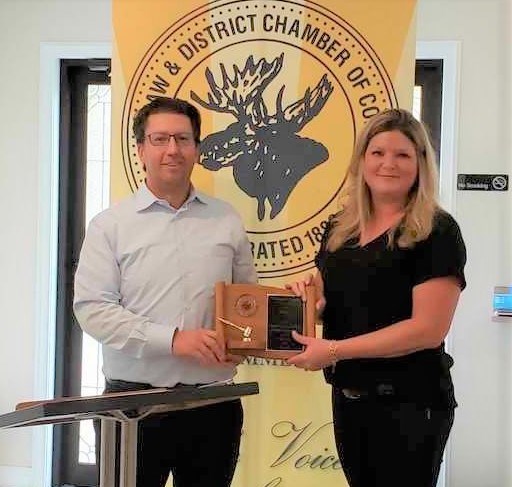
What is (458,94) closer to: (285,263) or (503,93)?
(503,93)

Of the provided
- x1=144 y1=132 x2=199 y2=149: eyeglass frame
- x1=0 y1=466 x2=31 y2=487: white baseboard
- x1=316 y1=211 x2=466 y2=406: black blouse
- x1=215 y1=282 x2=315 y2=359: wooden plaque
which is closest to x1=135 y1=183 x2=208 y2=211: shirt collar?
x1=144 y1=132 x2=199 y2=149: eyeglass frame

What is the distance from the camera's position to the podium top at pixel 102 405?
1.06 metres

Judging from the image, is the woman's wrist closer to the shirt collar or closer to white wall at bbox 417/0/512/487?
the shirt collar

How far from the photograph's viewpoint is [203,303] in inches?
78.5

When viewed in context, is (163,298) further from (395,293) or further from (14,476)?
(14,476)

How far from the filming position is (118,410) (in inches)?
45.3

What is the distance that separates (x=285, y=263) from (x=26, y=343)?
5.16ft

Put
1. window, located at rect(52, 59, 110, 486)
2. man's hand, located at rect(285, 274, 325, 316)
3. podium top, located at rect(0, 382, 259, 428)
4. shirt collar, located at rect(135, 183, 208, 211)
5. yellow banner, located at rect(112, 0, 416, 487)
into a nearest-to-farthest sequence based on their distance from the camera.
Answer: podium top, located at rect(0, 382, 259, 428), man's hand, located at rect(285, 274, 325, 316), shirt collar, located at rect(135, 183, 208, 211), yellow banner, located at rect(112, 0, 416, 487), window, located at rect(52, 59, 110, 486)

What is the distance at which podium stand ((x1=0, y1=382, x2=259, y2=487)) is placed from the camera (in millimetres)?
1077

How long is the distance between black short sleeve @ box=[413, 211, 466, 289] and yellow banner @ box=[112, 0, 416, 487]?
73 centimetres

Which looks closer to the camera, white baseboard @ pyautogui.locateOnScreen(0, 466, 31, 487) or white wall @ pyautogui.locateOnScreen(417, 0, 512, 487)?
white wall @ pyautogui.locateOnScreen(417, 0, 512, 487)

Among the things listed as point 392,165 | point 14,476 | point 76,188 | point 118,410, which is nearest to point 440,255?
point 392,165

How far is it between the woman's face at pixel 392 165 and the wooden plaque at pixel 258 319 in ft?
1.27

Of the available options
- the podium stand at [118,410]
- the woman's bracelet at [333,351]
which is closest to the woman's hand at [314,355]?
the woman's bracelet at [333,351]
